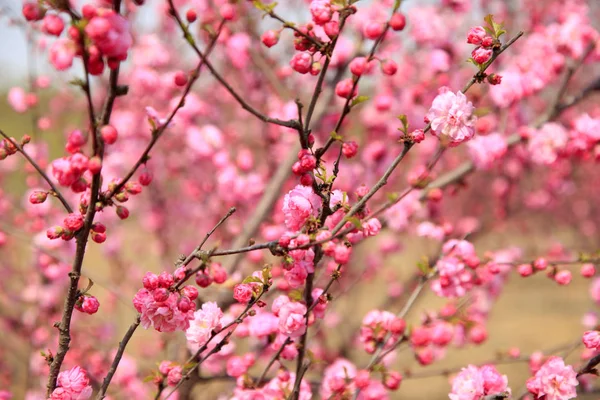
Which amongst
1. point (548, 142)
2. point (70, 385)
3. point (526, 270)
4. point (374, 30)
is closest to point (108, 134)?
point (70, 385)

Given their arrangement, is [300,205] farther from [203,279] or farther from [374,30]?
[374,30]

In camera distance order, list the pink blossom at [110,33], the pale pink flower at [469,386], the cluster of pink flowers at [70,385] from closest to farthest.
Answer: the pink blossom at [110,33], the cluster of pink flowers at [70,385], the pale pink flower at [469,386]

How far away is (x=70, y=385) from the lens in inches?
52.9

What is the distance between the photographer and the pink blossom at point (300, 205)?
1.39 meters

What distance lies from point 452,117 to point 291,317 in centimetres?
73

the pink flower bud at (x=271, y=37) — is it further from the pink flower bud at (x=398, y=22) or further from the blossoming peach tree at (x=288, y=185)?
the pink flower bud at (x=398, y=22)

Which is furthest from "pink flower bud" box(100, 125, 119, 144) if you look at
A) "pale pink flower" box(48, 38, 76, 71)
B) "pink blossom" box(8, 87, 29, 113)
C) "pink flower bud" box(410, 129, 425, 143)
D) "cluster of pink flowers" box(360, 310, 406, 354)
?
"pink blossom" box(8, 87, 29, 113)

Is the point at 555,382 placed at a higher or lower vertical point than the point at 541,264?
lower

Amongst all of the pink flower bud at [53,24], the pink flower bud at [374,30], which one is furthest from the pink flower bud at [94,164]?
the pink flower bud at [374,30]

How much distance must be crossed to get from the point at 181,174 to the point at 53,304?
1588mm

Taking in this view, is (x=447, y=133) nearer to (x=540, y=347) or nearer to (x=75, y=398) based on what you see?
(x=75, y=398)

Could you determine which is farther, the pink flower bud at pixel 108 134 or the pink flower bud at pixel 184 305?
the pink flower bud at pixel 184 305

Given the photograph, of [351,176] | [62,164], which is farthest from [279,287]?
[351,176]

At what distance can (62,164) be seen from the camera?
113cm
